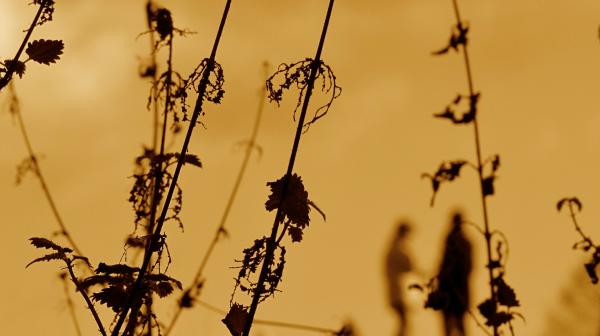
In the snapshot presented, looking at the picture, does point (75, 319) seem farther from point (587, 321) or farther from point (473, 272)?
point (587, 321)

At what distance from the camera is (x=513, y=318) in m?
3.26

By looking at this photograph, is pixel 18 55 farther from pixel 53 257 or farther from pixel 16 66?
pixel 53 257

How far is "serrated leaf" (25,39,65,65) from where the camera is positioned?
2316 millimetres

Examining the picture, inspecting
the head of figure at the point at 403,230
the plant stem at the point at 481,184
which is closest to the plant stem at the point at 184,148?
the plant stem at the point at 481,184

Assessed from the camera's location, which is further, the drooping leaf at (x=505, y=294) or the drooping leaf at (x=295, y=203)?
the drooping leaf at (x=505, y=294)

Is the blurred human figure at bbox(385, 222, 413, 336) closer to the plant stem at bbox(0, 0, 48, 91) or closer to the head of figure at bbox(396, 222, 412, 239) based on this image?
the head of figure at bbox(396, 222, 412, 239)

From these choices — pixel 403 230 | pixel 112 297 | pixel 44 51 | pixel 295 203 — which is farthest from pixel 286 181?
pixel 403 230

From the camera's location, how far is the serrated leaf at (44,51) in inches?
91.2

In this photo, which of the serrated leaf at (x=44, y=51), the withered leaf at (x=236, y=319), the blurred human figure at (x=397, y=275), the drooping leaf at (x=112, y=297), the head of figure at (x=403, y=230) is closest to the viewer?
the withered leaf at (x=236, y=319)

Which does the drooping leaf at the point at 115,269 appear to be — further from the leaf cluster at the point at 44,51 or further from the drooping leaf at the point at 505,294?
the drooping leaf at the point at 505,294

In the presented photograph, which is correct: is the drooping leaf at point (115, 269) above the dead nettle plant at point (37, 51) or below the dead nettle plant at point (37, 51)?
below

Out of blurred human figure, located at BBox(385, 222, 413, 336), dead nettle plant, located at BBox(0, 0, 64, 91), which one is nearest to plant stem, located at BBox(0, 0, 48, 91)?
dead nettle plant, located at BBox(0, 0, 64, 91)

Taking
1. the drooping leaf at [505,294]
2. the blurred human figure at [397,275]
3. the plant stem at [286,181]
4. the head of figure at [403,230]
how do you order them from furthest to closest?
the head of figure at [403,230], the blurred human figure at [397,275], the drooping leaf at [505,294], the plant stem at [286,181]

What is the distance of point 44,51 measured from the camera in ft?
7.66
